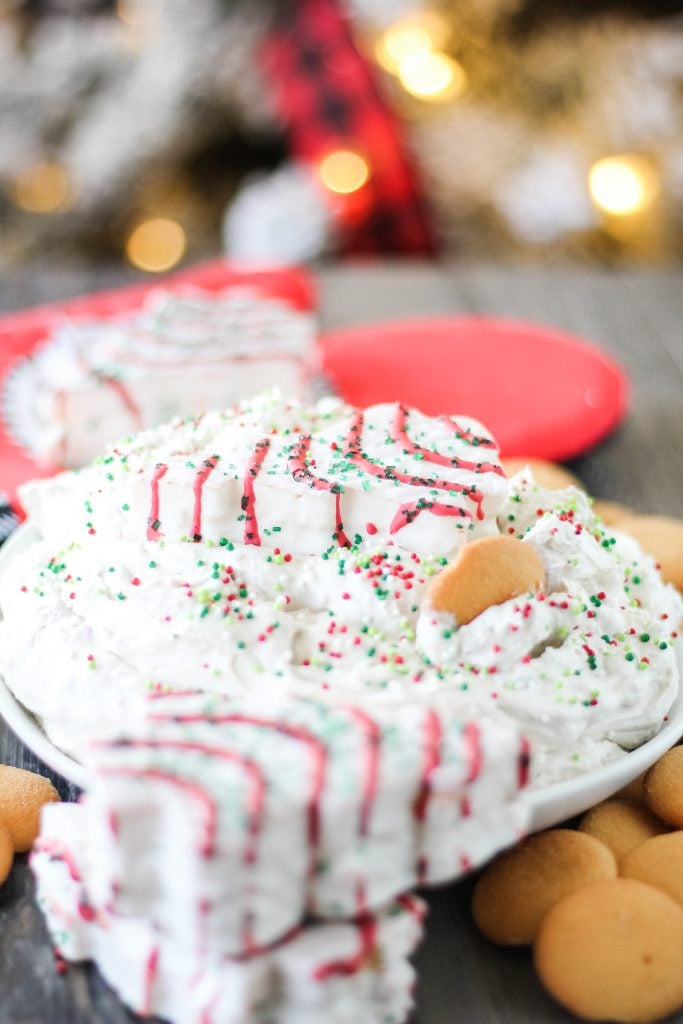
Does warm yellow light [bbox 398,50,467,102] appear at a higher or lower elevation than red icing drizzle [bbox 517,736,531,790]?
higher

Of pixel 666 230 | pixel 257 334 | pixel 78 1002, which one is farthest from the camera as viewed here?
pixel 666 230

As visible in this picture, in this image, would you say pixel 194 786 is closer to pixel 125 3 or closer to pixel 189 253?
pixel 189 253

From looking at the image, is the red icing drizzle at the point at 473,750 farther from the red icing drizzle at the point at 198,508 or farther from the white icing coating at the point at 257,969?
the red icing drizzle at the point at 198,508

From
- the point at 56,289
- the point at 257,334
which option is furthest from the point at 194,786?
the point at 56,289

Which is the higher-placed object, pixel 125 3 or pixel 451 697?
pixel 125 3

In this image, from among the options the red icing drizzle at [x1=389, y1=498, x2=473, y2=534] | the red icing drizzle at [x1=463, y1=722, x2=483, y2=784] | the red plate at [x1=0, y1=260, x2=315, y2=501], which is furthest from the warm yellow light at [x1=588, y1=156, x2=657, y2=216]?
the red icing drizzle at [x1=463, y1=722, x2=483, y2=784]

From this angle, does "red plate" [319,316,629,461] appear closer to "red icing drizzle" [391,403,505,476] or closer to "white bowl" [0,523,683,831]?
"red icing drizzle" [391,403,505,476]
